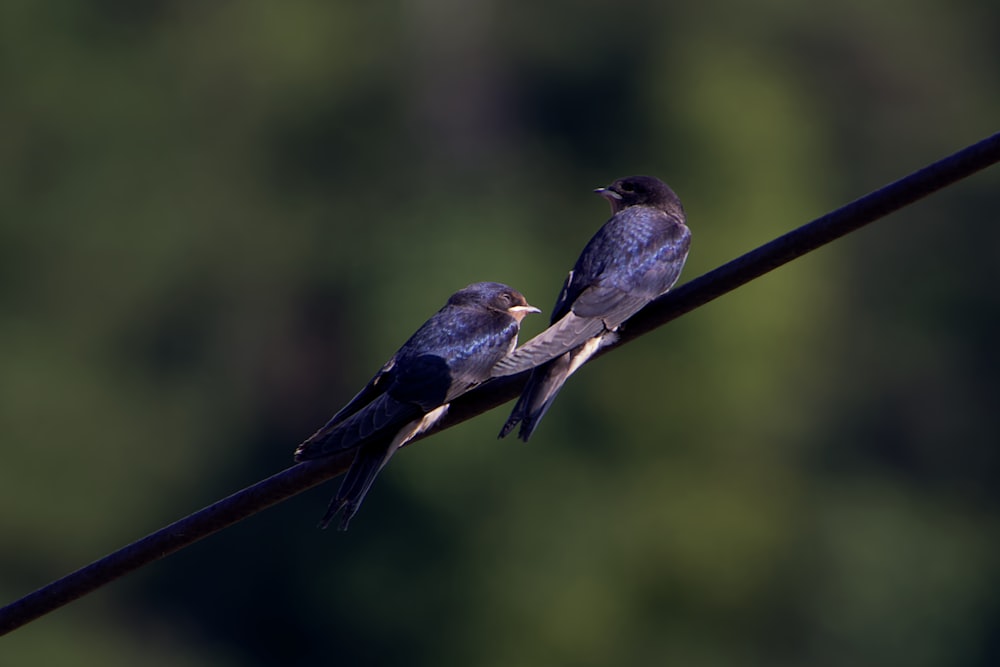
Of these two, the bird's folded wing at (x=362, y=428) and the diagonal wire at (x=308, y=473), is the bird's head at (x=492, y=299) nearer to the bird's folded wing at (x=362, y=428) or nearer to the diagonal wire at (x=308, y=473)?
the bird's folded wing at (x=362, y=428)

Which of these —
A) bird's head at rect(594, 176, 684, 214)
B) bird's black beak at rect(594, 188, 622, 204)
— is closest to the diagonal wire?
bird's head at rect(594, 176, 684, 214)

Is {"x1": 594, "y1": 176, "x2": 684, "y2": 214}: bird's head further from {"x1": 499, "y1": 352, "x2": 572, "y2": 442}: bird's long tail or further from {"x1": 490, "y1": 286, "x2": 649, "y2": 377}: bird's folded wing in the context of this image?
{"x1": 499, "y1": 352, "x2": 572, "y2": 442}: bird's long tail

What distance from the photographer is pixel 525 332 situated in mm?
17875

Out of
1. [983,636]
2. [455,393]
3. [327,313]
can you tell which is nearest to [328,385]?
[327,313]

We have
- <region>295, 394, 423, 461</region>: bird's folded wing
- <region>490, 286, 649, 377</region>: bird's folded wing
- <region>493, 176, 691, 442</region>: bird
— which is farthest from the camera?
<region>493, 176, 691, 442</region>: bird

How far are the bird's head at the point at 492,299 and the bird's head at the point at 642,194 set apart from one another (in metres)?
0.85

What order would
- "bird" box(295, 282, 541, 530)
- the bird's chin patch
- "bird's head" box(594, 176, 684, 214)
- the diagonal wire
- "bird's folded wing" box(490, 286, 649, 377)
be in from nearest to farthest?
the diagonal wire < "bird" box(295, 282, 541, 530) < "bird's folded wing" box(490, 286, 649, 377) < the bird's chin patch < "bird's head" box(594, 176, 684, 214)

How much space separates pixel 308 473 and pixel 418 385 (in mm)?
1422

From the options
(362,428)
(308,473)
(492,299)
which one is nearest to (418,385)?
(362,428)

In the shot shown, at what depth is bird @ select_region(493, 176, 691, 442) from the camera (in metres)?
5.13

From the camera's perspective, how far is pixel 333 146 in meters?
40.8

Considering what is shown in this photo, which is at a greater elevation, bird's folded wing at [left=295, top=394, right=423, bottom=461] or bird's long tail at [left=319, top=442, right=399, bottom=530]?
bird's folded wing at [left=295, top=394, right=423, bottom=461]

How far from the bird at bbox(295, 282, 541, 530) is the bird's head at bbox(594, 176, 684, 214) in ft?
3.08

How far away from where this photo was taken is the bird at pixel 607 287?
513cm
